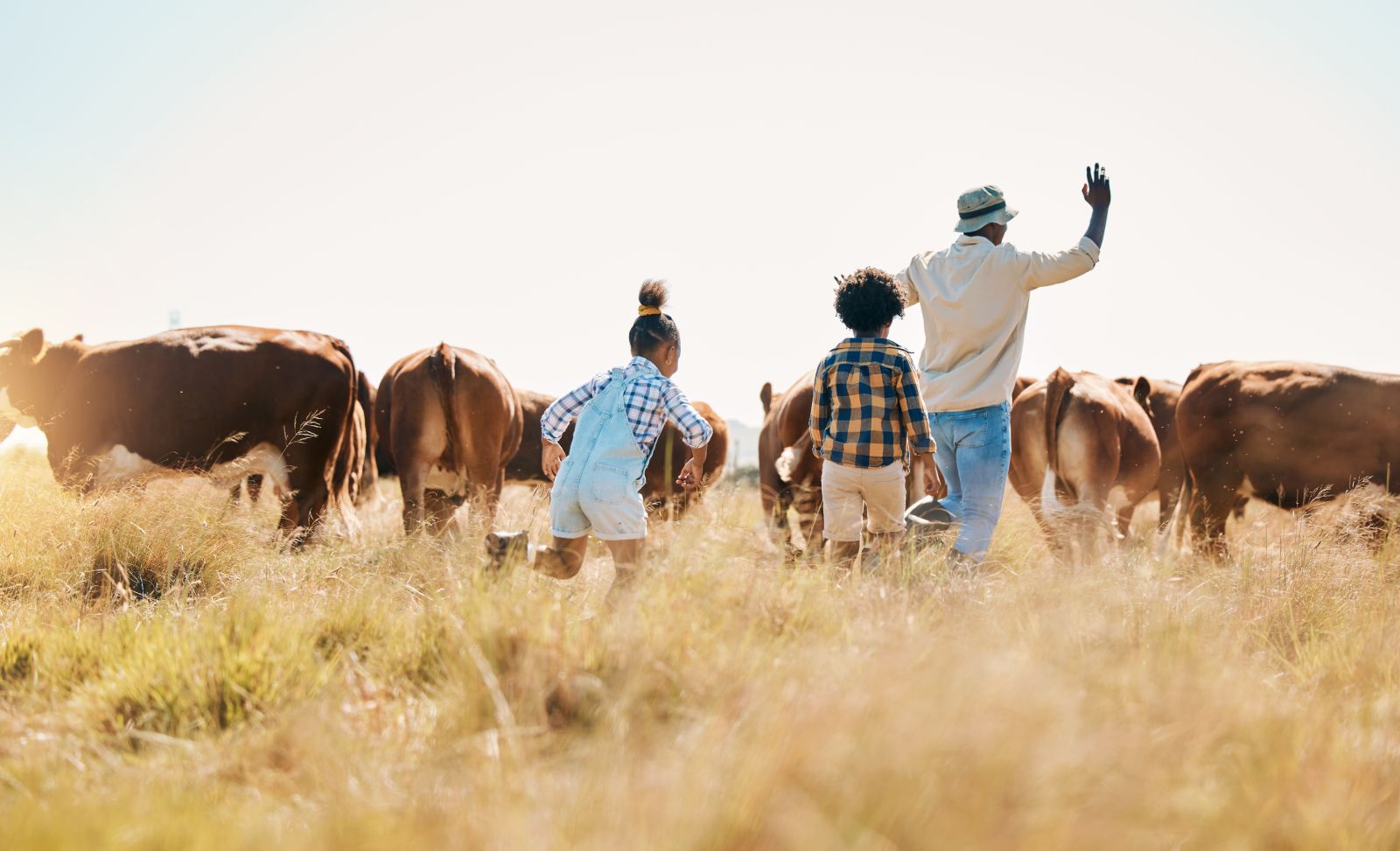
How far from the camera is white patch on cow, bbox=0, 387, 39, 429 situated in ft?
28.0

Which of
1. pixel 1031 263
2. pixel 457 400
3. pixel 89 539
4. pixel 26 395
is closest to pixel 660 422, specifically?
pixel 1031 263

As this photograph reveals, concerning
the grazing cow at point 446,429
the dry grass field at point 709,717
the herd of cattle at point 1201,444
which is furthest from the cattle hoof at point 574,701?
the grazing cow at point 446,429

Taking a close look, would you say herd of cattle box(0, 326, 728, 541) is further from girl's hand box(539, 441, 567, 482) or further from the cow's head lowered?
girl's hand box(539, 441, 567, 482)

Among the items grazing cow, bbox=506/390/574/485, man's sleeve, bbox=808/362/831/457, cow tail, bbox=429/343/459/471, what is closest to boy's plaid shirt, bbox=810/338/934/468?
man's sleeve, bbox=808/362/831/457

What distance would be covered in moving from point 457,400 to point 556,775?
21.9 feet

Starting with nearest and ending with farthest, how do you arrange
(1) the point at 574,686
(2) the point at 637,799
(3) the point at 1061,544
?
1. (2) the point at 637,799
2. (1) the point at 574,686
3. (3) the point at 1061,544

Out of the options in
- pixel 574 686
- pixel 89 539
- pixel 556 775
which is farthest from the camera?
pixel 89 539

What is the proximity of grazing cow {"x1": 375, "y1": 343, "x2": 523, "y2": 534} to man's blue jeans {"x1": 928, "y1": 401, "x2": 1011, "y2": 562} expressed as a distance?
448 cm

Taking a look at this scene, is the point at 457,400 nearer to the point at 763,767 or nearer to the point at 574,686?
the point at 574,686

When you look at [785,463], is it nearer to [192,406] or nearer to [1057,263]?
[1057,263]

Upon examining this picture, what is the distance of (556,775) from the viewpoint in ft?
8.13

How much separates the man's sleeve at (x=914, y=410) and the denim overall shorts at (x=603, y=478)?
1368 mm

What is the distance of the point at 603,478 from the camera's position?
488 centimetres

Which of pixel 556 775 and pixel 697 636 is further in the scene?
pixel 697 636
